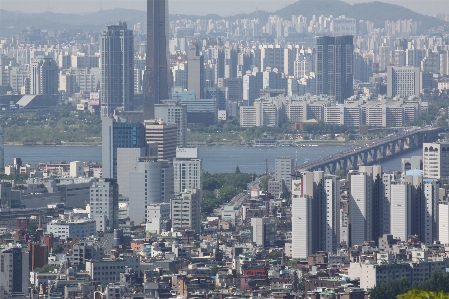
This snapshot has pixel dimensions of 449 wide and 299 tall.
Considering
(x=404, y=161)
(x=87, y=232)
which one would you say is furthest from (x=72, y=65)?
(x=87, y=232)

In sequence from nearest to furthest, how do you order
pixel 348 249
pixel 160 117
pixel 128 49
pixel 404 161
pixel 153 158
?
pixel 348 249 → pixel 153 158 → pixel 404 161 → pixel 160 117 → pixel 128 49

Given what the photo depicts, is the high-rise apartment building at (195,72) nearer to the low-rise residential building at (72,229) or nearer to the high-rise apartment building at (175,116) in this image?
the high-rise apartment building at (175,116)

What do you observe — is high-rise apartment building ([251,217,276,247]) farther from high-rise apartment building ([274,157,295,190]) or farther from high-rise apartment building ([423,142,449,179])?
high-rise apartment building ([274,157,295,190])

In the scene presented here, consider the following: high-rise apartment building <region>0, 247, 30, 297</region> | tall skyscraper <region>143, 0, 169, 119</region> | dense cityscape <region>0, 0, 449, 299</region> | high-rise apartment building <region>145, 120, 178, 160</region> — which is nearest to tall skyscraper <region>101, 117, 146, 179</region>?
dense cityscape <region>0, 0, 449, 299</region>

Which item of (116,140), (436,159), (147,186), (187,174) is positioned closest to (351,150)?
(116,140)

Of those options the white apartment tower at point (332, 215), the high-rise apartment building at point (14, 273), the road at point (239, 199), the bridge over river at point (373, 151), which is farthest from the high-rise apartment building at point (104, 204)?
the bridge over river at point (373, 151)

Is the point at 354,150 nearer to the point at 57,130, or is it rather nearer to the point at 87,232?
the point at 57,130

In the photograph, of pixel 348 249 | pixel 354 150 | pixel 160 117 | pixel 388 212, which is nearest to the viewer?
pixel 348 249

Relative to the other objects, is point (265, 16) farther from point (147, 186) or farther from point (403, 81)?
point (147, 186)
